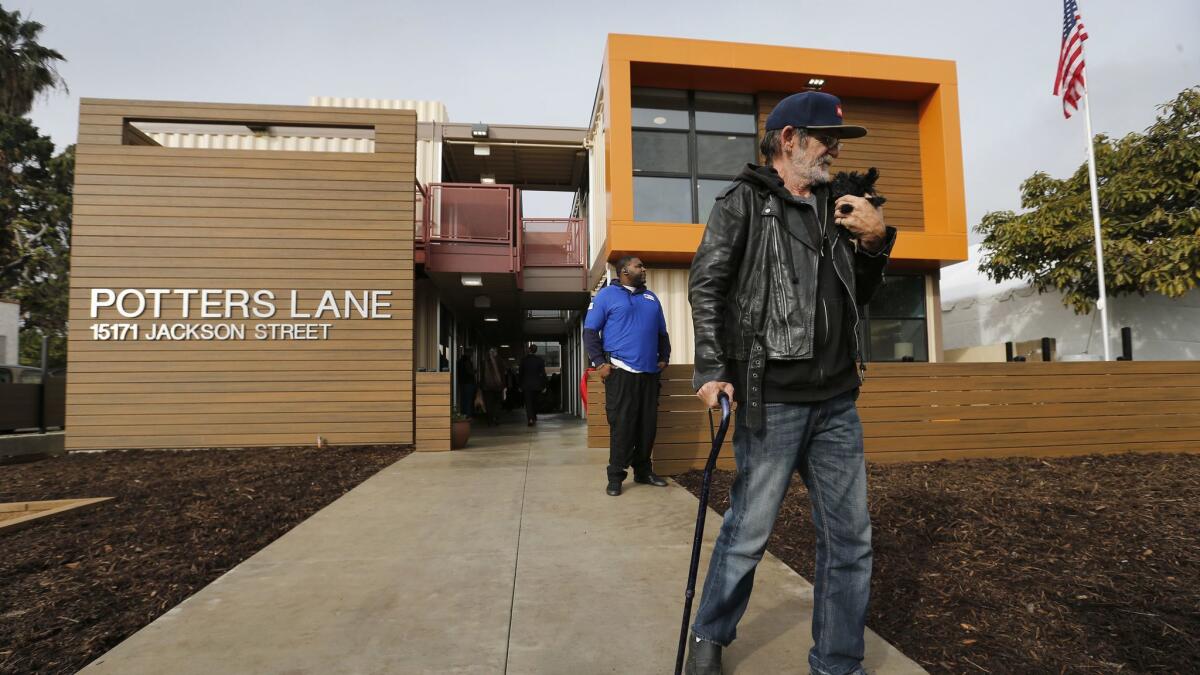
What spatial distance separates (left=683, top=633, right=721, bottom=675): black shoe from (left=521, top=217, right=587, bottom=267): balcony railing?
10873mm

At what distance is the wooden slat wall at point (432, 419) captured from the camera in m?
7.56

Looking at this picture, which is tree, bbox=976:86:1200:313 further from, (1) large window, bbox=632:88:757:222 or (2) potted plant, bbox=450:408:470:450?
(2) potted plant, bbox=450:408:470:450

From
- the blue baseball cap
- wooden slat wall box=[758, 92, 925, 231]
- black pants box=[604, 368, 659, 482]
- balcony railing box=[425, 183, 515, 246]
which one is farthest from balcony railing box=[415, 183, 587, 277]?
the blue baseball cap

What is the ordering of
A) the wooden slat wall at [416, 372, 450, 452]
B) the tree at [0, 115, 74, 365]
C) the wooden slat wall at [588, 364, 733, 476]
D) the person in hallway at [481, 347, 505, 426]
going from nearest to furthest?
1. the wooden slat wall at [588, 364, 733, 476]
2. the wooden slat wall at [416, 372, 450, 452]
3. the person in hallway at [481, 347, 505, 426]
4. the tree at [0, 115, 74, 365]

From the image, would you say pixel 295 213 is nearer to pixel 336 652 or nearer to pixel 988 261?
pixel 336 652

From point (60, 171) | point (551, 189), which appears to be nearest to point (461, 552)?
point (551, 189)

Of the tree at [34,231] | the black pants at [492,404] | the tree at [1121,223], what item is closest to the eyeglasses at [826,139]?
the black pants at [492,404]

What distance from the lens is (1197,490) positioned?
4.11 meters

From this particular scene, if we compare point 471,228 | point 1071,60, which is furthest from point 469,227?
point 1071,60

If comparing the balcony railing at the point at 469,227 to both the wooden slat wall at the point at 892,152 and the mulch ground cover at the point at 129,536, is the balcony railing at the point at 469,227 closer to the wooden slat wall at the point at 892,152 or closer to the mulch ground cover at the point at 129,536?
the mulch ground cover at the point at 129,536

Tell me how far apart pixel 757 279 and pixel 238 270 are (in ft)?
26.5

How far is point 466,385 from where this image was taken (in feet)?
44.6

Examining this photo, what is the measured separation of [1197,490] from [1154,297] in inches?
514

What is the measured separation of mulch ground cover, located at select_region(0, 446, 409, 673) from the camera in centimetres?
228
